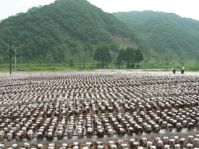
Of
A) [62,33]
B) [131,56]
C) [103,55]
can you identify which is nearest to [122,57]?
[131,56]

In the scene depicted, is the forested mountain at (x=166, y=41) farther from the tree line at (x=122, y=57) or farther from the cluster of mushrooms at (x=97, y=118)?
the cluster of mushrooms at (x=97, y=118)

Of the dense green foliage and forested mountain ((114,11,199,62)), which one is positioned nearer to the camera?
the dense green foliage

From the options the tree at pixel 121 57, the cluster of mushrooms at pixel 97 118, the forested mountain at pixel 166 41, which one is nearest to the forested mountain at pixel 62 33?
the tree at pixel 121 57

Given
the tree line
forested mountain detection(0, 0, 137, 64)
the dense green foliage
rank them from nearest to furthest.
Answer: the dense green foliage, the tree line, forested mountain detection(0, 0, 137, 64)

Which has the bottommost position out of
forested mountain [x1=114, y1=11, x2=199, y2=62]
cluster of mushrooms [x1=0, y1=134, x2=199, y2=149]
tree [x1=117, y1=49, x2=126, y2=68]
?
cluster of mushrooms [x1=0, y1=134, x2=199, y2=149]

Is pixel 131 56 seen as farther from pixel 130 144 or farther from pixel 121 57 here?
pixel 130 144

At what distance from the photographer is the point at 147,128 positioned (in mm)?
12891

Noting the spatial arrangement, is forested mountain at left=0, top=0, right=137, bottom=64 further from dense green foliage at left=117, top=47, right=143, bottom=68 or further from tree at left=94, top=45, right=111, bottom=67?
dense green foliage at left=117, top=47, right=143, bottom=68

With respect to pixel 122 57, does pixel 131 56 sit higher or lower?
higher

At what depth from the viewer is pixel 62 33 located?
92.9 metres

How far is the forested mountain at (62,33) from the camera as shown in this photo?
80.2 meters

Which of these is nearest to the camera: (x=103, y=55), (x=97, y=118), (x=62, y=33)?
(x=97, y=118)

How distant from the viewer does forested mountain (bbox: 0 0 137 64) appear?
263 ft

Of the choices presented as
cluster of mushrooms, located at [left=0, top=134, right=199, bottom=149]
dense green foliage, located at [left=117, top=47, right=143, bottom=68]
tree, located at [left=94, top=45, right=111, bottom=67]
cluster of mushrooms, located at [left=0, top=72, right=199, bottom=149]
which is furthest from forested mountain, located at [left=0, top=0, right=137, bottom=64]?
cluster of mushrooms, located at [left=0, top=134, right=199, bottom=149]
